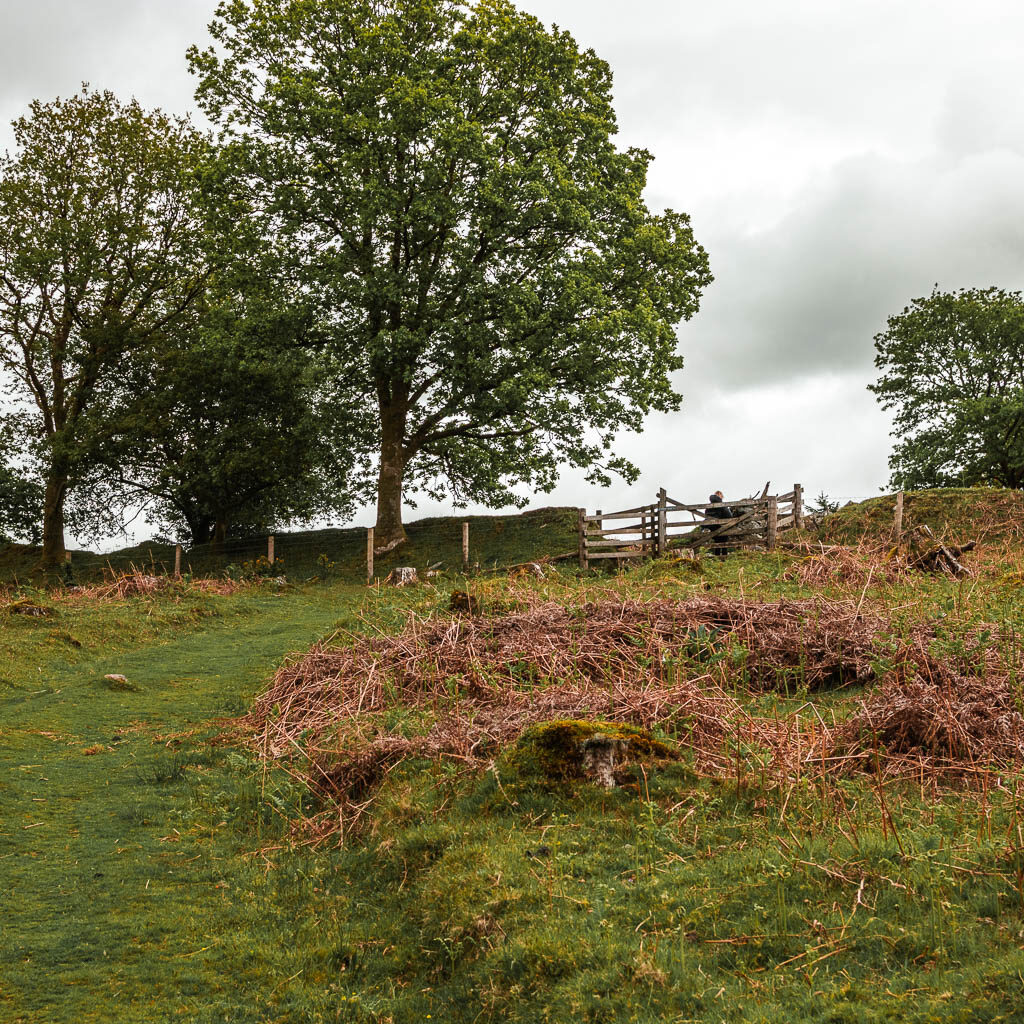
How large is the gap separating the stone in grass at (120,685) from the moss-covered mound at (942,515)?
1872cm

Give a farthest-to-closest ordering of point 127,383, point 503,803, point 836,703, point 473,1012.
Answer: point 127,383
point 836,703
point 503,803
point 473,1012

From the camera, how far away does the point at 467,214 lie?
2655cm

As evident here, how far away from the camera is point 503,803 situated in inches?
261

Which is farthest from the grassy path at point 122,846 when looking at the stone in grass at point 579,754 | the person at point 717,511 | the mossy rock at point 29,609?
the person at point 717,511

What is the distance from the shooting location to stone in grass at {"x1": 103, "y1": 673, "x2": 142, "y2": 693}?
12.9 meters

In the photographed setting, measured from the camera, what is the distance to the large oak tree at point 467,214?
84.3 feet

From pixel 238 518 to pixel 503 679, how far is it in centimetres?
2914

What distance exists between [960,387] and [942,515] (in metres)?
15.7

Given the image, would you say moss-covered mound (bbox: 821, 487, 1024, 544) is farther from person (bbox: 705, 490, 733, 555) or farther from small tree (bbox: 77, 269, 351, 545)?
small tree (bbox: 77, 269, 351, 545)

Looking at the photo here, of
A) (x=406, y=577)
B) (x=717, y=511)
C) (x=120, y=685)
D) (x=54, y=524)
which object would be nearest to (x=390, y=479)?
(x=406, y=577)

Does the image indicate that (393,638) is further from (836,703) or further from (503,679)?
(836,703)

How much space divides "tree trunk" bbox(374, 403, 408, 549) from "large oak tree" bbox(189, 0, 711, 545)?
75mm

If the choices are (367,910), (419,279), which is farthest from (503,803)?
(419,279)

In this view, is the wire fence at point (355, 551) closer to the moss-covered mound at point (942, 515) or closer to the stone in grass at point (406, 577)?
the stone in grass at point (406, 577)
